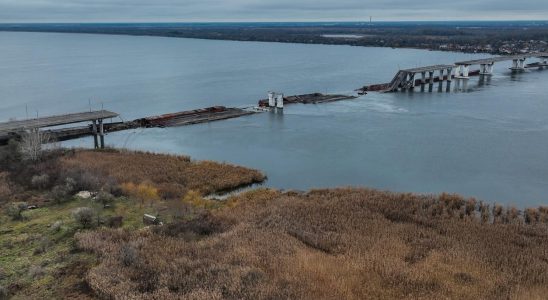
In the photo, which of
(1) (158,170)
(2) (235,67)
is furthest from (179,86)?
(1) (158,170)

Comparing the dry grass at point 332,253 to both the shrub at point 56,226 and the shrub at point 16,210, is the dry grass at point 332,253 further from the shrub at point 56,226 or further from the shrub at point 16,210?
the shrub at point 16,210

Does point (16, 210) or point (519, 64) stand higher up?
point (519, 64)

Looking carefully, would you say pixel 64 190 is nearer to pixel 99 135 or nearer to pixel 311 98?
pixel 99 135

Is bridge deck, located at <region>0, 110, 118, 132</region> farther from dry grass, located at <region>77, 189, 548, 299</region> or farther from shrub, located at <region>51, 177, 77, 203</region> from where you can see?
dry grass, located at <region>77, 189, 548, 299</region>

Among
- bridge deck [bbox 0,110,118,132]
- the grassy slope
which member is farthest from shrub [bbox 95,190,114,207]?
bridge deck [bbox 0,110,118,132]

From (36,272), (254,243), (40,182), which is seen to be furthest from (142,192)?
(36,272)

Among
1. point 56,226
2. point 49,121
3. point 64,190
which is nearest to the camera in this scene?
point 56,226
